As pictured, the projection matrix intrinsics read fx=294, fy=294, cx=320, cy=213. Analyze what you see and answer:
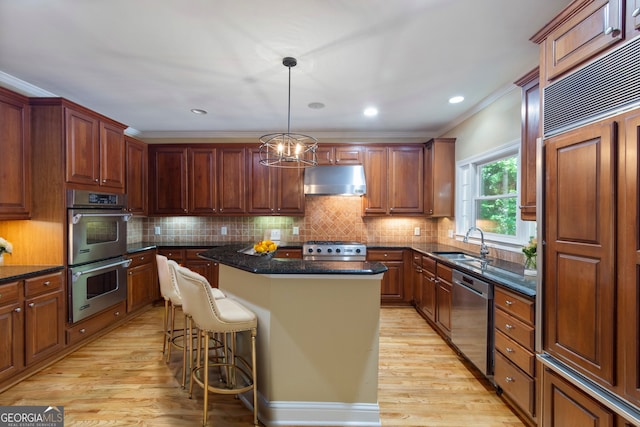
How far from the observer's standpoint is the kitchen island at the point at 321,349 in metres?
1.90

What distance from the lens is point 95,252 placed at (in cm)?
307

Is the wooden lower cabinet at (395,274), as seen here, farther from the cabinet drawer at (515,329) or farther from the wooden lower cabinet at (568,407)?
the wooden lower cabinet at (568,407)

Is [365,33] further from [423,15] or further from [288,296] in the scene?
[288,296]

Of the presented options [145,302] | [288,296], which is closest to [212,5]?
[288,296]

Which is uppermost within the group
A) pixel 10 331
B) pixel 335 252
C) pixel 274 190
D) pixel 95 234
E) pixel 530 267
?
pixel 274 190

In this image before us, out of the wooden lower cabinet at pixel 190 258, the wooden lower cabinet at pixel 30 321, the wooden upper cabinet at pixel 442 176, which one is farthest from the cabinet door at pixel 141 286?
the wooden upper cabinet at pixel 442 176

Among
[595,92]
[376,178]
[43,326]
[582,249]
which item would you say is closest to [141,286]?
[43,326]

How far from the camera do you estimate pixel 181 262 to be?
4.27 meters

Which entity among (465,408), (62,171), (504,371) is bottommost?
(465,408)

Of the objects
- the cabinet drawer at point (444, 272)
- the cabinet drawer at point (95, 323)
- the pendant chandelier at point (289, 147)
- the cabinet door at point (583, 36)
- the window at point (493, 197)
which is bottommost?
the cabinet drawer at point (95, 323)

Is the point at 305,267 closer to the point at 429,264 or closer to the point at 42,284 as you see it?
the point at 429,264

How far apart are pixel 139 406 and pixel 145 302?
227 cm

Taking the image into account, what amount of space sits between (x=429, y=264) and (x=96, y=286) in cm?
373

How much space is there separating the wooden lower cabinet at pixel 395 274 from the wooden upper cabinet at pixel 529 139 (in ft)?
6.82
